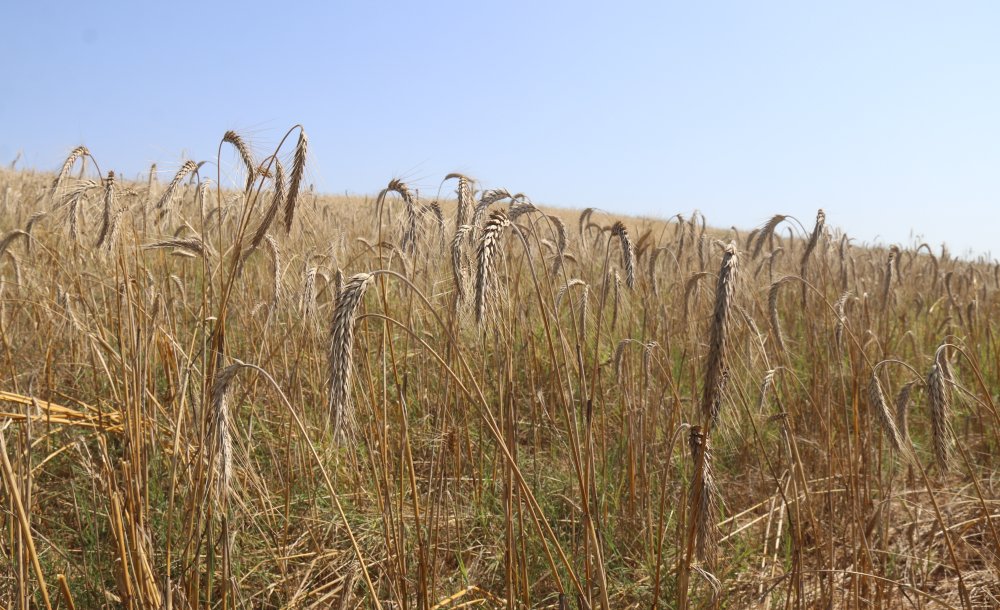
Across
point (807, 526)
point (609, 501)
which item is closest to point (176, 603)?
point (609, 501)

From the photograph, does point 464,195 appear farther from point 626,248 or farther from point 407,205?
point 626,248

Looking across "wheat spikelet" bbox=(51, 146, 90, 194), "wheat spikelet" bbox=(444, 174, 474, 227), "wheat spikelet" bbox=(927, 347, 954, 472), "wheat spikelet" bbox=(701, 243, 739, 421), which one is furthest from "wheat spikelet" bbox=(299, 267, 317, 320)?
"wheat spikelet" bbox=(927, 347, 954, 472)

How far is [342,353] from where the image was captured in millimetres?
1278

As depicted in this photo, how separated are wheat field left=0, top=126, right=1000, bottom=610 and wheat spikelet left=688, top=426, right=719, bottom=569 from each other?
1cm

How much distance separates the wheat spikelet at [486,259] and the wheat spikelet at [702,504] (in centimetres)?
54

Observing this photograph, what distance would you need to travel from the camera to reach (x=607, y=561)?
230 centimetres

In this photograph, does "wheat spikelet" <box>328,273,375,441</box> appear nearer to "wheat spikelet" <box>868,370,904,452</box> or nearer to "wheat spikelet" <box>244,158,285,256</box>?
"wheat spikelet" <box>244,158,285,256</box>

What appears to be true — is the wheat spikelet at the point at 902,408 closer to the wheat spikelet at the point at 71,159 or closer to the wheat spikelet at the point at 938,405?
the wheat spikelet at the point at 938,405

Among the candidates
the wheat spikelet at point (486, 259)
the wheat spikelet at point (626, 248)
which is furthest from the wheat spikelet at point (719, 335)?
the wheat spikelet at point (626, 248)

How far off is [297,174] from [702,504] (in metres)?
1.35

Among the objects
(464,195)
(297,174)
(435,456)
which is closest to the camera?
(297,174)

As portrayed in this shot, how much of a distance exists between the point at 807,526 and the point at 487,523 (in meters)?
1.40

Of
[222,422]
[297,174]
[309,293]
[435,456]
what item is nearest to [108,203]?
[309,293]

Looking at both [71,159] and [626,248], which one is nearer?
[626,248]
